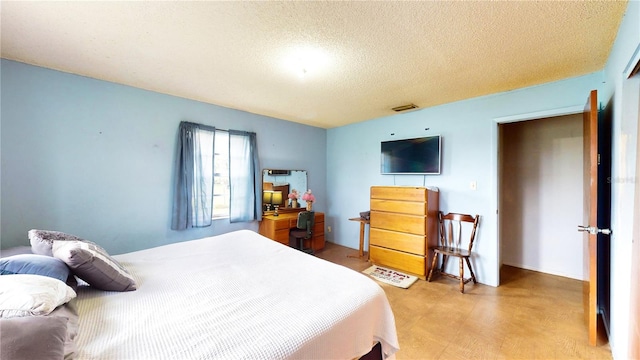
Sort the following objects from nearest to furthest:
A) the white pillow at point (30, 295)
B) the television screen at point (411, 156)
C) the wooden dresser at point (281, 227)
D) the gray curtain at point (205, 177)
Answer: the white pillow at point (30, 295) → the gray curtain at point (205, 177) → the television screen at point (411, 156) → the wooden dresser at point (281, 227)

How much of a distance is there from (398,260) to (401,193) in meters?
→ 0.92

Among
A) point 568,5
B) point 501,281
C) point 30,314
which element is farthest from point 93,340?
point 501,281

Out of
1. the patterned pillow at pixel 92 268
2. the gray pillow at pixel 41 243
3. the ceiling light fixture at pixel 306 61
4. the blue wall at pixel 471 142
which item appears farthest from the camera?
the blue wall at pixel 471 142

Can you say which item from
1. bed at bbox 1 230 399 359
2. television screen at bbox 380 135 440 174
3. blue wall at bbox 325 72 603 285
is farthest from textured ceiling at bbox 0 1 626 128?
bed at bbox 1 230 399 359

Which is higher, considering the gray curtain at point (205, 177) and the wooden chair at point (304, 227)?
the gray curtain at point (205, 177)

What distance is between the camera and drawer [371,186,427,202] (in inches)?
119

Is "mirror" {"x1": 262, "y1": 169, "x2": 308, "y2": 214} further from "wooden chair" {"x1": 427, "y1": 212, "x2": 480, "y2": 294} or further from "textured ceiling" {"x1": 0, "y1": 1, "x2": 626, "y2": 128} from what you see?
"wooden chair" {"x1": 427, "y1": 212, "x2": 480, "y2": 294}

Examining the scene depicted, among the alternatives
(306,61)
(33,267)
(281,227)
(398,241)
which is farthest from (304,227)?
(33,267)

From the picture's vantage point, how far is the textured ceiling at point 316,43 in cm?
147

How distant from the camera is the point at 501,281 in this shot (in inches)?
117

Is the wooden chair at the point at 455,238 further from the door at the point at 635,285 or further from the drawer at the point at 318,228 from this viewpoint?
the drawer at the point at 318,228

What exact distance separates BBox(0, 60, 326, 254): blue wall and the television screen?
2634 mm

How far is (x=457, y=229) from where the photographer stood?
3188 mm

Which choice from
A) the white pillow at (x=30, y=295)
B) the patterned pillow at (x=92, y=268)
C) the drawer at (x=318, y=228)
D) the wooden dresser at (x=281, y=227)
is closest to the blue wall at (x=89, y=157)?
the wooden dresser at (x=281, y=227)
